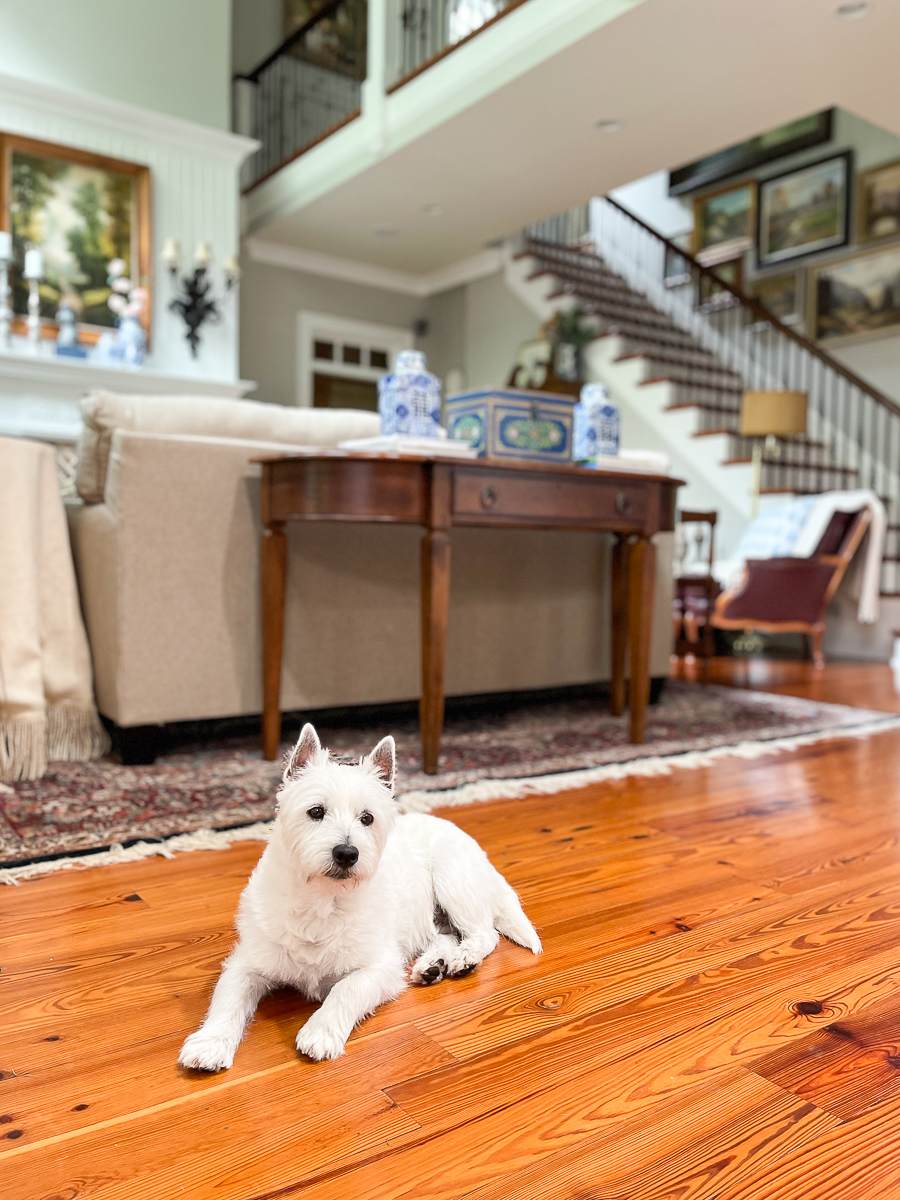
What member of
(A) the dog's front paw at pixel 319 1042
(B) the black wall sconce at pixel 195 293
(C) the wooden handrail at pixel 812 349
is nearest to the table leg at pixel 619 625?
(A) the dog's front paw at pixel 319 1042

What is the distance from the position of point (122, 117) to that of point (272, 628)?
18.3 ft

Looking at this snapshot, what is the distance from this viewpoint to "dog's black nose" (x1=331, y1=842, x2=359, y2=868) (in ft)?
3.20

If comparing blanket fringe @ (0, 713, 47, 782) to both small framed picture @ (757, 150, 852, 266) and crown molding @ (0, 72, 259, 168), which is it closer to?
A: crown molding @ (0, 72, 259, 168)

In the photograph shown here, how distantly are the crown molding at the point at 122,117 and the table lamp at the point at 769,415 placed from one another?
166 inches

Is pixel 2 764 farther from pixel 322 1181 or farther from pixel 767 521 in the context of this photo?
pixel 767 521

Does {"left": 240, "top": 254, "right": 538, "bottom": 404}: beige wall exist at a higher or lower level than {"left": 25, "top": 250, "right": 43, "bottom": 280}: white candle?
Answer: higher

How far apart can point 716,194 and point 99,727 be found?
8.78 metres

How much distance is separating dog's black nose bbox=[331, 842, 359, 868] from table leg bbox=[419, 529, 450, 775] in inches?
49.2

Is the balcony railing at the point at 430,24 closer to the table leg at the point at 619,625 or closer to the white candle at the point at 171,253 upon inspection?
the white candle at the point at 171,253

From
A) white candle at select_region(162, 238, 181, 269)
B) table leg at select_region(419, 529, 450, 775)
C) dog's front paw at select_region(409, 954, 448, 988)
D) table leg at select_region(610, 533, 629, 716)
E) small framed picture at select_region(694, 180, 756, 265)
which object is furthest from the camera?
small framed picture at select_region(694, 180, 756, 265)

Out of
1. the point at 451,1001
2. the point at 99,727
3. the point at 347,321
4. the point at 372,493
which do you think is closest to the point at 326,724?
the point at 99,727

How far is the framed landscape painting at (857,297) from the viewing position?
7453 millimetres

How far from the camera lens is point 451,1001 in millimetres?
1155

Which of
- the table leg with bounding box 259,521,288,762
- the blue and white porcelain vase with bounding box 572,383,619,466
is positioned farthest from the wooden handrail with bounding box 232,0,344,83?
the table leg with bounding box 259,521,288,762
